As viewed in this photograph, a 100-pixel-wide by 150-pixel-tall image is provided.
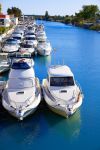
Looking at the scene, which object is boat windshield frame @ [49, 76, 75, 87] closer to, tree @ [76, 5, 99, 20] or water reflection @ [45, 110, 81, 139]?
water reflection @ [45, 110, 81, 139]

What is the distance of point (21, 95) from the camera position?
2073 cm

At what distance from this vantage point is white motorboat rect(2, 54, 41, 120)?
1967 centimetres

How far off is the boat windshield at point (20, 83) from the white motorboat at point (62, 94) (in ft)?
3.91

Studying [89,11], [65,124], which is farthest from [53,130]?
[89,11]

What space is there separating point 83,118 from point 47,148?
14.7 ft

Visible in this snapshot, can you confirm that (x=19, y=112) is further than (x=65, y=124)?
No

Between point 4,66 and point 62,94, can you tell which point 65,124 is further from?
point 4,66

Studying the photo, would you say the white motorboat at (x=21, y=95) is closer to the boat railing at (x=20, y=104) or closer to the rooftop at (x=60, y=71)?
the boat railing at (x=20, y=104)

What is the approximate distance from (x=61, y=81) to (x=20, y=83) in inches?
108

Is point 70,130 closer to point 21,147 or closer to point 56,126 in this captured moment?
point 56,126

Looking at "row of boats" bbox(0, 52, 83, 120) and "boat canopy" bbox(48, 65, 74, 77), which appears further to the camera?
"boat canopy" bbox(48, 65, 74, 77)

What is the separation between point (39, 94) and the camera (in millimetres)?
21719

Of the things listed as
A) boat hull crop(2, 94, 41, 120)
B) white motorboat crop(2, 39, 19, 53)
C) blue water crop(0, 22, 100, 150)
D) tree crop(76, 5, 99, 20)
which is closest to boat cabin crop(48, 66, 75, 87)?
blue water crop(0, 22, 100, 150)

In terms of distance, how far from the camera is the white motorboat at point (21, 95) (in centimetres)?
1967
